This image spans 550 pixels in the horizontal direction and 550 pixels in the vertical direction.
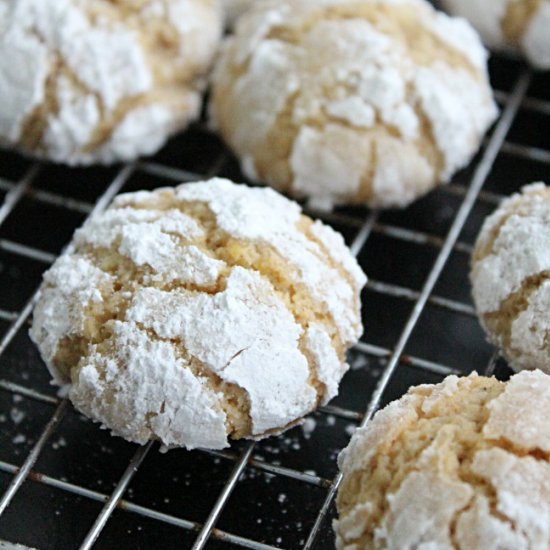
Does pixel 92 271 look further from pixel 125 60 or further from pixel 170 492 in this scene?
pixel 125 60

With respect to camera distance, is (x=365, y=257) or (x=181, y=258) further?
(x=365, y=257)

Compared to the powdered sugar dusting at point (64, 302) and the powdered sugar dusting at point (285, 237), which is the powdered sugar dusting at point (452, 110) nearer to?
the powdered sugar dusting at point (285, 237)

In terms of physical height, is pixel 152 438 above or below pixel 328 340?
below

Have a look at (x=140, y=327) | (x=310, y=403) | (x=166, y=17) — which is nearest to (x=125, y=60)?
(x=166, y=17)

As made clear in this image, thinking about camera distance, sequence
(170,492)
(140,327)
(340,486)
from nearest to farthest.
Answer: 1. (340,486)
2. (140,327)
3. (170,492)

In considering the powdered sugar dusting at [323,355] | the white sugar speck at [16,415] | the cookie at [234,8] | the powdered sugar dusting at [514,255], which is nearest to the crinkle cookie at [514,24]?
the cookie at [234,8]

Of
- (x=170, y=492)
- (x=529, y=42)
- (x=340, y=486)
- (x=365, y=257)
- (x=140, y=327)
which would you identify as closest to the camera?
(x=340, y=486)
